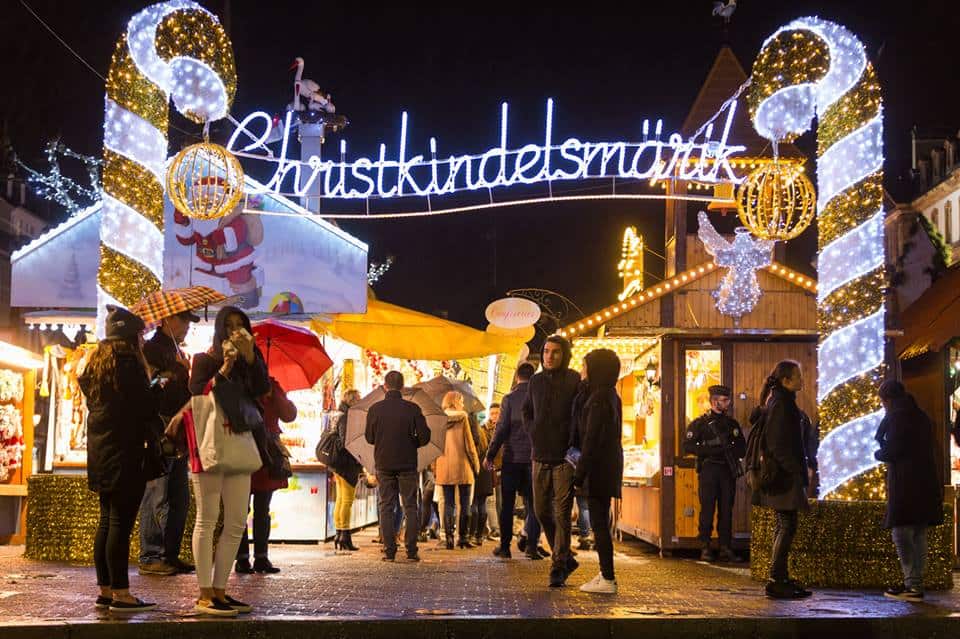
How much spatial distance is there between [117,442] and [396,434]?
5.90 metres

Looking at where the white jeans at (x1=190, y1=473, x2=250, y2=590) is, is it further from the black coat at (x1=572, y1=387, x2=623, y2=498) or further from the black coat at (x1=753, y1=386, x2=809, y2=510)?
the black coat at (x1=753, y1=386, x2=809, y2=510)

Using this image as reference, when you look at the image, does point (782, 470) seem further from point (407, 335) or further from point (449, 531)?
point (407, 335)

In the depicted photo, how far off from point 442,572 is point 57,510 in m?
3.72

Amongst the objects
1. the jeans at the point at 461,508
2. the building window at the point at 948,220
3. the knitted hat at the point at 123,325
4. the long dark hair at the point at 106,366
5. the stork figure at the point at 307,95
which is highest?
the building window at the point at 948,220

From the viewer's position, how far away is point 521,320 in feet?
74.5

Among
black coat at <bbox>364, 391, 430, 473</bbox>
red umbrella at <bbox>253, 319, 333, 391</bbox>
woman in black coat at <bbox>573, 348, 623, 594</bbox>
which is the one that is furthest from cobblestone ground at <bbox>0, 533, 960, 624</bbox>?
red umbrella at <bbox>253, 319, 333, 391</bbox>

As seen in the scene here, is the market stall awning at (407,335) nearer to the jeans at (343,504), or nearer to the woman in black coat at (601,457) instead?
the jeans at (343,504)

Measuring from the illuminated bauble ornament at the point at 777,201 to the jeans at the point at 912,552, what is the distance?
3279 mm

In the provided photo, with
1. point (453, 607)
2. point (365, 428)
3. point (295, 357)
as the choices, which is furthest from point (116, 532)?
point (365, 428)

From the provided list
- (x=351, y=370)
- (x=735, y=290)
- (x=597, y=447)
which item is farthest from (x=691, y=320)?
(x=597, y=447)

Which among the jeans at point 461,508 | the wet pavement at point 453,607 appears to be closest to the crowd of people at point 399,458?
the wet pavement at point 453,607

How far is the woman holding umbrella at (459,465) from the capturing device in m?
16.7

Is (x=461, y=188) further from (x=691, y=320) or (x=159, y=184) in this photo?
(x=691, y=320)

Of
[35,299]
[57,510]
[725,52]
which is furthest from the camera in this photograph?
[725,52]
